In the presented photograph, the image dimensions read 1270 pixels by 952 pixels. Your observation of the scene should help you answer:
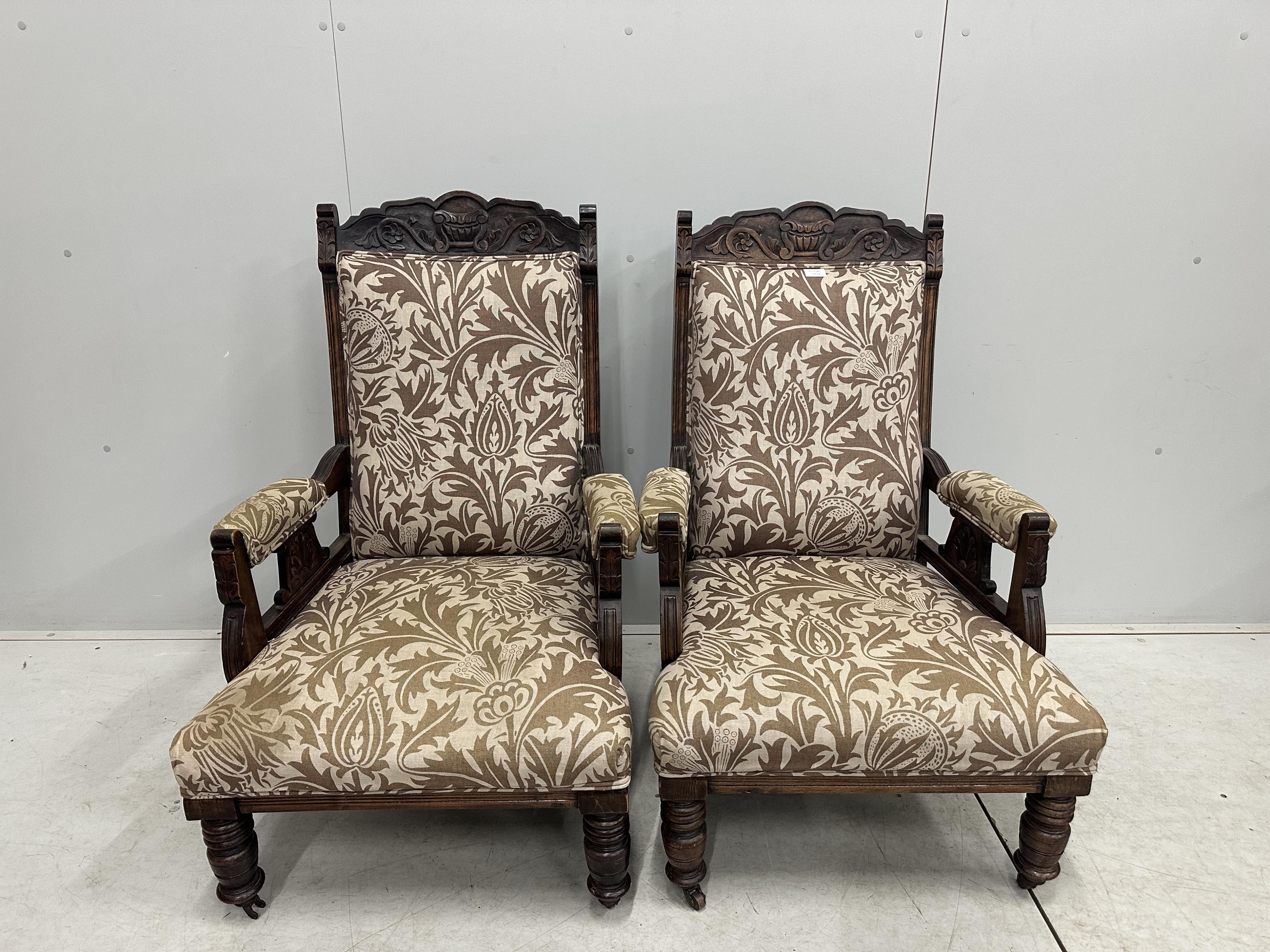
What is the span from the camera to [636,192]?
1.88 meters

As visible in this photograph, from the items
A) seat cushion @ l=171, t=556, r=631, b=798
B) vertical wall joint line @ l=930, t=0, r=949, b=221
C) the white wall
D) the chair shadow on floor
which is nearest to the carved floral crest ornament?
the white wall

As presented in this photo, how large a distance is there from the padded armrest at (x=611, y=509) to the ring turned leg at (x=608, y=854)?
0.41 meters

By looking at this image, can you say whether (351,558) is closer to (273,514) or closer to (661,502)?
(273,514)

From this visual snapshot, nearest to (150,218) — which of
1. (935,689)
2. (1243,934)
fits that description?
(935,689)

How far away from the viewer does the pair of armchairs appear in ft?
3.84

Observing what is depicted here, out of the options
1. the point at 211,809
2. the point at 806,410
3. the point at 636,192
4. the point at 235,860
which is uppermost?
the point at 636,192

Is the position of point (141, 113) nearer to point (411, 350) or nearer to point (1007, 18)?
point (411, 350)

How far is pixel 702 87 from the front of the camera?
5.95 feet

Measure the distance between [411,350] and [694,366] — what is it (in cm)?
58

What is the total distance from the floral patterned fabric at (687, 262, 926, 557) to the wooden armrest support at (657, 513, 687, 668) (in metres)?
0.35

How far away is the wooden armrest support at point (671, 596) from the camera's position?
1275 millimetres

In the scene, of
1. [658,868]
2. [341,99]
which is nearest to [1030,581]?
[658,868]

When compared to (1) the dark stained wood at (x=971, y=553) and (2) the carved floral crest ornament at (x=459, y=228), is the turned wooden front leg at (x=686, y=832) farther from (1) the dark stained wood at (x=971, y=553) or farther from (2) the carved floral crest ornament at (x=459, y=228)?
(2) the carved floral crest ornament at (x=459, y=228)

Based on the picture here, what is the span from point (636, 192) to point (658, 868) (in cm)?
145
